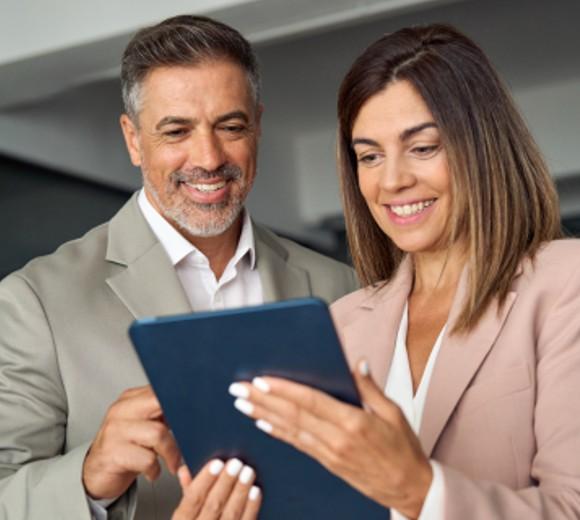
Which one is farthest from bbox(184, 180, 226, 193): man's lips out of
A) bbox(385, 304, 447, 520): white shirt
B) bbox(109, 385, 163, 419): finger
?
bbox(109, 385, 163, 419): finger

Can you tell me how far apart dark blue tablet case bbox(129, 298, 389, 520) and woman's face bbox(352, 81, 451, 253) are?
0.59 m

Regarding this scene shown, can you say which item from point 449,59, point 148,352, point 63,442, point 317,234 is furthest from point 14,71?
point 317,234

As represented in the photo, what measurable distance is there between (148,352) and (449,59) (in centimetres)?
84

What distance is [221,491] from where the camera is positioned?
5.06ft

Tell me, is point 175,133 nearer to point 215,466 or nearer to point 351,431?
point 215,466

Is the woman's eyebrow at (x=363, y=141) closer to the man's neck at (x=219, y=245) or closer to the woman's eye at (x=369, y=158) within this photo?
the woman's eye at (x=369, y=158)

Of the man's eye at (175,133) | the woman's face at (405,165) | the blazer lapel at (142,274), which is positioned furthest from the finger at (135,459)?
the man's eye at (175,133)

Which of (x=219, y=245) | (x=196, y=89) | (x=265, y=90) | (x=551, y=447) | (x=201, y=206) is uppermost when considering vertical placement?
(x=265, y=90)

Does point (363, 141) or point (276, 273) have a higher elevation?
point (363, 141)

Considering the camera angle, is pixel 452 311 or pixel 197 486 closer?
pixel 197 486

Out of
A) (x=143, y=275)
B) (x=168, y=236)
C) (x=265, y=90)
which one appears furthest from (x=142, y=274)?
(x=265, y=90)

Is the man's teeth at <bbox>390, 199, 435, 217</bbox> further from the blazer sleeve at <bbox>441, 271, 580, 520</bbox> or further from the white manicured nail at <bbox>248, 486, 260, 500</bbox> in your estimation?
the white manicured nail at <bbox>248, 486, 260, 500</bbox>

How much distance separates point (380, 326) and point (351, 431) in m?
0.67

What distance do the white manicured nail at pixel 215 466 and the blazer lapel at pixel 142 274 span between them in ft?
2.70
